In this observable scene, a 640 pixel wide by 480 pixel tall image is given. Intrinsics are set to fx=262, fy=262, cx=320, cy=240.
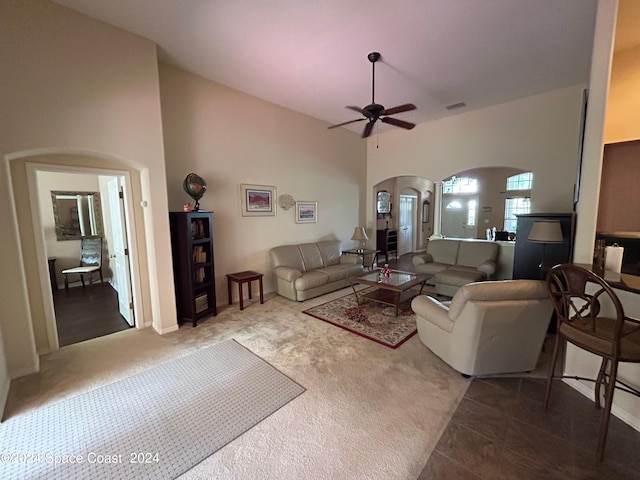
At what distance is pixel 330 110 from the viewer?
527 cm

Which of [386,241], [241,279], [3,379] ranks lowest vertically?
[3,379]

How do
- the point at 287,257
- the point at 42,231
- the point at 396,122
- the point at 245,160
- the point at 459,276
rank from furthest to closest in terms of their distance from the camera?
the point at 287,257 < the point at 245,160 < the point at 459,276 < the point at 396,122 < the point at 42,231

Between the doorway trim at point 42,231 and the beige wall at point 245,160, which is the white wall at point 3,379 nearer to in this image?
the doorway trim at point 42,231

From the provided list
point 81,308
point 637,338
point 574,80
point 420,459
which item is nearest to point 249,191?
point 81,308

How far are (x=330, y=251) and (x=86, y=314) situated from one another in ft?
13.8

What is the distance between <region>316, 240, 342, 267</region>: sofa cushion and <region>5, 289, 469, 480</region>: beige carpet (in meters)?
1.98

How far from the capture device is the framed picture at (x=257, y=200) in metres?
4.62

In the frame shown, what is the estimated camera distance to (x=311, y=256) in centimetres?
533

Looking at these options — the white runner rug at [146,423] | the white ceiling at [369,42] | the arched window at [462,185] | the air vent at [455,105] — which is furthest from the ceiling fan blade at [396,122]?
the arched window at [462,185]

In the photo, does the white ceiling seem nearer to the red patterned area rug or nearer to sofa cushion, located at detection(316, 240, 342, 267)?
sofa cushion, located at detection(316, 240, 342, 267)

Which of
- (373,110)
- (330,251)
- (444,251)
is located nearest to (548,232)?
(444,251)

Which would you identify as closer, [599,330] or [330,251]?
[599,330]

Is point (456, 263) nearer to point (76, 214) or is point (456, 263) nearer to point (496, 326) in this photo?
point (496, 326)

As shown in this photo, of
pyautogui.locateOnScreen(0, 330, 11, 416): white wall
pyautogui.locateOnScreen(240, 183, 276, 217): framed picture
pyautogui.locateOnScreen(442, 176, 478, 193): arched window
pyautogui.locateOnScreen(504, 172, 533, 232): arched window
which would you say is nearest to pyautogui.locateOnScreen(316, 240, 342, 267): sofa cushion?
pyautogui.locateOnScreen(240, 183, 276, 217): framed picture
